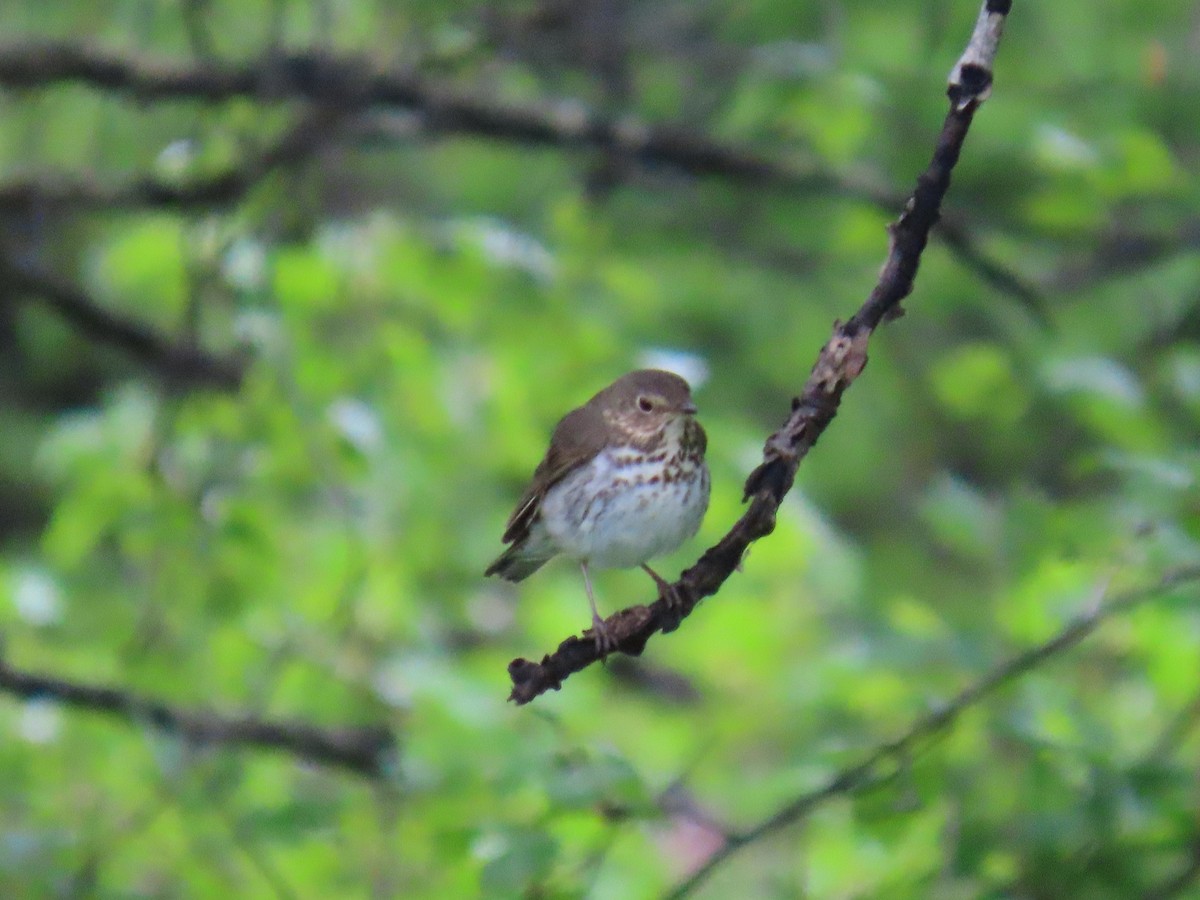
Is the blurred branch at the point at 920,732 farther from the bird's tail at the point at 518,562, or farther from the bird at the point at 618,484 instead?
the bird's tail at the point at 518,562

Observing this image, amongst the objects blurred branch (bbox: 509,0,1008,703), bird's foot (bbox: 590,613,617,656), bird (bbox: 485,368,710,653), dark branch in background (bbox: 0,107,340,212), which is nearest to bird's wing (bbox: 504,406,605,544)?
bird (bbox: 485,368,710,653)

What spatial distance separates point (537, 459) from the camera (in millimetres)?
5035

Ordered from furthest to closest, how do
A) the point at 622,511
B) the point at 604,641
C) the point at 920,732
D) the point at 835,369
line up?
the point at 622,511, the point at 920,732, the point at 604,641, the point at 835,369

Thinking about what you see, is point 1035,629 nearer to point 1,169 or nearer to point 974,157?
point 974,157

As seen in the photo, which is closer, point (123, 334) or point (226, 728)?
point (226, 728)

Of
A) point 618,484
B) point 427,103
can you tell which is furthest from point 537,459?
point 618,484

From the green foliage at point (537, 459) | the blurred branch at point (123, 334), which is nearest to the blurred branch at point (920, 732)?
the green foliage at point (537, 459)

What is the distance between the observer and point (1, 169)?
5711mm

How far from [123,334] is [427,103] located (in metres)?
1.25

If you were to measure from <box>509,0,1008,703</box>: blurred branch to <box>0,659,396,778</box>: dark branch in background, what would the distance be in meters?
2.51

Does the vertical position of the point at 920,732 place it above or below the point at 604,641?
above

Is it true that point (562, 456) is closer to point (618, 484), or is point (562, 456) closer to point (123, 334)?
point (618, 484)

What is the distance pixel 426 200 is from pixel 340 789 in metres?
3.15

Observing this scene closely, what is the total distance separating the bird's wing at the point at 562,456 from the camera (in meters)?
3.29
